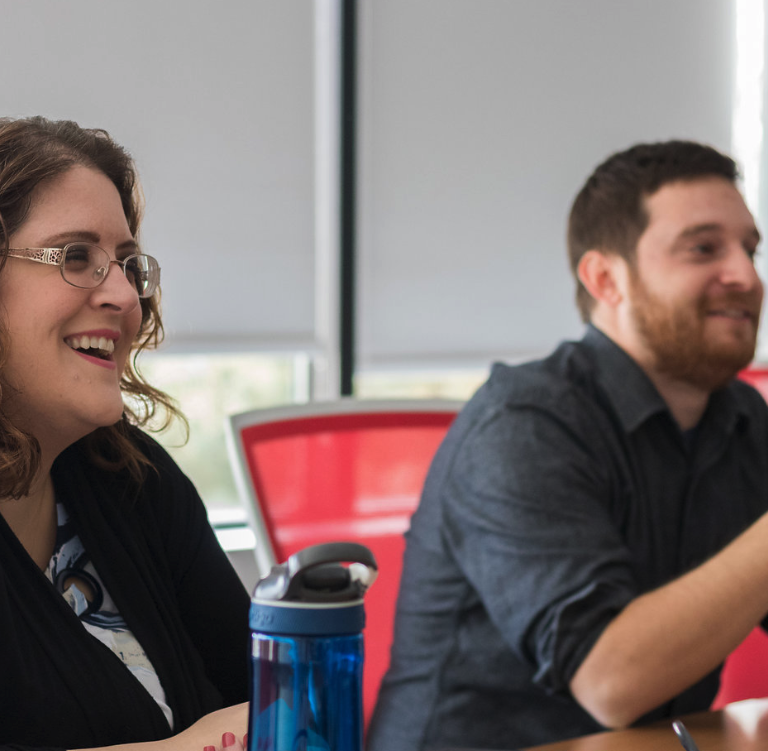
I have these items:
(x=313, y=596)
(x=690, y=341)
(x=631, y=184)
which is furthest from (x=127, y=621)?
(x=631, y=184)

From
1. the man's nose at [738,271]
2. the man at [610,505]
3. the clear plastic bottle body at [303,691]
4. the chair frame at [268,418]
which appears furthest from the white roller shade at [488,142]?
the clear plastic bottle body at [303,691]

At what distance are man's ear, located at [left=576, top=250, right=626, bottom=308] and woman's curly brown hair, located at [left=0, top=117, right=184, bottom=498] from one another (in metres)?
0.78

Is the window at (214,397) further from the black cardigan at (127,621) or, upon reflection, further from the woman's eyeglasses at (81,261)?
the woman's eyeglasses at (81,261)

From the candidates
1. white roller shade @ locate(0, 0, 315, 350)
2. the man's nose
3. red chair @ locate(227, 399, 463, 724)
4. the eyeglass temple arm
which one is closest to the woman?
the eyeglass temple arm

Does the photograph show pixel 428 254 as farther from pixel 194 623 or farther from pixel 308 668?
pixel 308 668

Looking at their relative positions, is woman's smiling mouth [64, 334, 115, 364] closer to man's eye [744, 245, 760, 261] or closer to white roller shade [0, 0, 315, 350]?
man's eye [744, 245, 760, 261]

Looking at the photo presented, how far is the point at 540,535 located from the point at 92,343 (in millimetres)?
637

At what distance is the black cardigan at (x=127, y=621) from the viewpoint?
1.06 m

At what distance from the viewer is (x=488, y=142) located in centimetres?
310

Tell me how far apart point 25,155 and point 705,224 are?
1099mm

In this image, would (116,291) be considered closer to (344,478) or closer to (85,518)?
(85,518)

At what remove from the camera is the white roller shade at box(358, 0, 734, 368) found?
9.71ft

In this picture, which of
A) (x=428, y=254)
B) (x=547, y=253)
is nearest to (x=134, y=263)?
(x=428, y=254)

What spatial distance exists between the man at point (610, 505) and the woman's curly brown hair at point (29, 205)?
1.51ft
